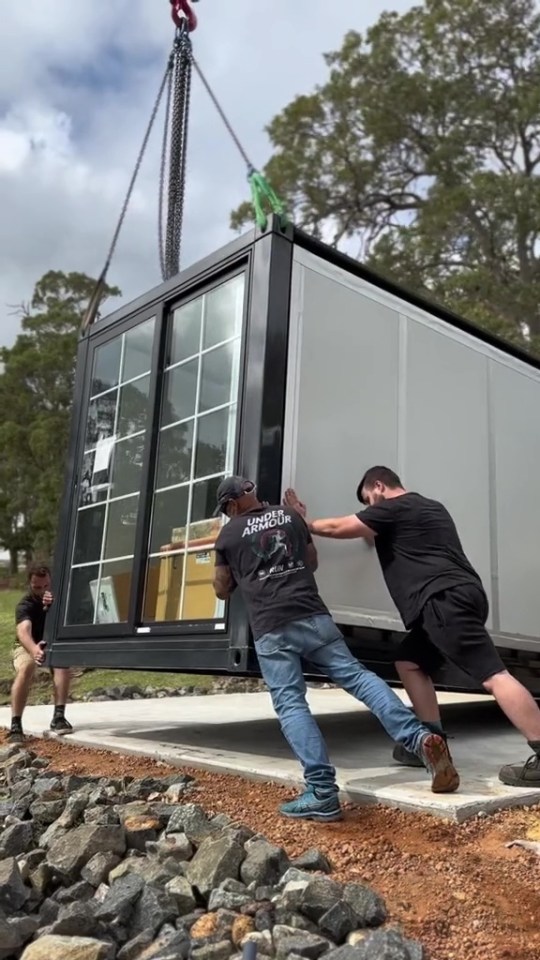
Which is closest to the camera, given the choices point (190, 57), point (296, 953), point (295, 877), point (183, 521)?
point (296, 953)

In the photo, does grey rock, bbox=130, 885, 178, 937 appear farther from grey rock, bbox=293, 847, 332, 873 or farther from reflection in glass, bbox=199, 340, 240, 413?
reflection in glass, bbox=199, 340, 240, 413

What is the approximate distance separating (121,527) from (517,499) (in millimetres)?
2754

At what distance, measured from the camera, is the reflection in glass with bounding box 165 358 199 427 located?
16.3 feet

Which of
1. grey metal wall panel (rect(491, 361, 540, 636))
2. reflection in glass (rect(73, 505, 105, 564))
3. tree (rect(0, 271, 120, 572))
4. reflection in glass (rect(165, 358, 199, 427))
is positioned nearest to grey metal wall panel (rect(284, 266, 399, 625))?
reflection in glass (rect(165, 358, 199, 427))

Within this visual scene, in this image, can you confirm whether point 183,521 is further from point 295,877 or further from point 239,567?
point 295,877

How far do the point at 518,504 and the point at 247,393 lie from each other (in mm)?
2374

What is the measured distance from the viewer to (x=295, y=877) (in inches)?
96.7

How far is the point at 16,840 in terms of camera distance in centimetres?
291

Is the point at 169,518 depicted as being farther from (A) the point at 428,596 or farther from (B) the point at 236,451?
(A) the point at 428,596

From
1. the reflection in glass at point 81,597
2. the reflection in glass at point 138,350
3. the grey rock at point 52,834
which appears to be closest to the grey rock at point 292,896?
the grey rock at point 52,834

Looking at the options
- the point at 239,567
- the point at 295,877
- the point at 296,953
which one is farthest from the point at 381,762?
the point at 296,953

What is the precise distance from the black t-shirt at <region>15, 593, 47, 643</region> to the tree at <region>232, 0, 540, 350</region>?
11.4 m

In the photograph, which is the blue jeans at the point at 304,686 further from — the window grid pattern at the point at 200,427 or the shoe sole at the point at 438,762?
the window grid pattern at the point at 200,427

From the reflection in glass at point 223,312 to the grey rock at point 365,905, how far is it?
123 inches
